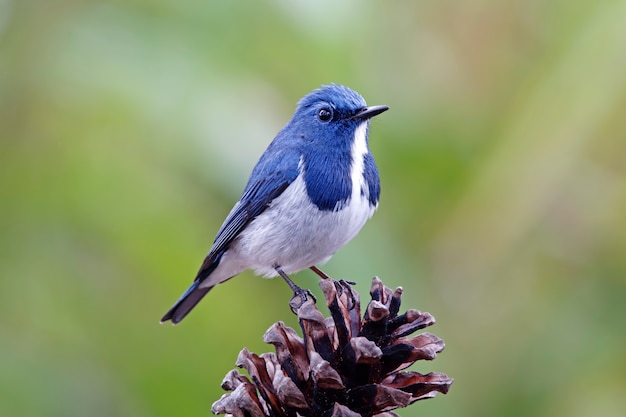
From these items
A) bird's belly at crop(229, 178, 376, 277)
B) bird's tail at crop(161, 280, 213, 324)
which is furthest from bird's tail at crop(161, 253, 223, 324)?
bird's belly at crop(229, 178, 376, 277)

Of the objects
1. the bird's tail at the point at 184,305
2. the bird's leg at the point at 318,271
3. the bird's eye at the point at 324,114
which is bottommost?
the bird's tail at the point at 184,305

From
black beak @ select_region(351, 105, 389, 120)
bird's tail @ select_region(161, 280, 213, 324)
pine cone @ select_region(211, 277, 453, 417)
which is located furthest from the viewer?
bird's tail @ select_region(161, 280, 213, 324)

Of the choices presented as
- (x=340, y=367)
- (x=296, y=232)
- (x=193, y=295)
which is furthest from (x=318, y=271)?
(x=340, y=367)

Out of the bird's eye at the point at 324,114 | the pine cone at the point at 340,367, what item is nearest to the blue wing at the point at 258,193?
the bird's eye at the point at 324,114

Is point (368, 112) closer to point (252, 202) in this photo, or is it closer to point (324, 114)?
point (324, 114)

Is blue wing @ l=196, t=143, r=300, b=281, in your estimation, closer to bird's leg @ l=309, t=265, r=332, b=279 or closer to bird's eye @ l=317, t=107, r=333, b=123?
bird's eye @ l=317, t=107, r=333, b=123

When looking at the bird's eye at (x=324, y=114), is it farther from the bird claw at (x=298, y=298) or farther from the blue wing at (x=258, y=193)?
the bird claw at (x=298, y=298)
